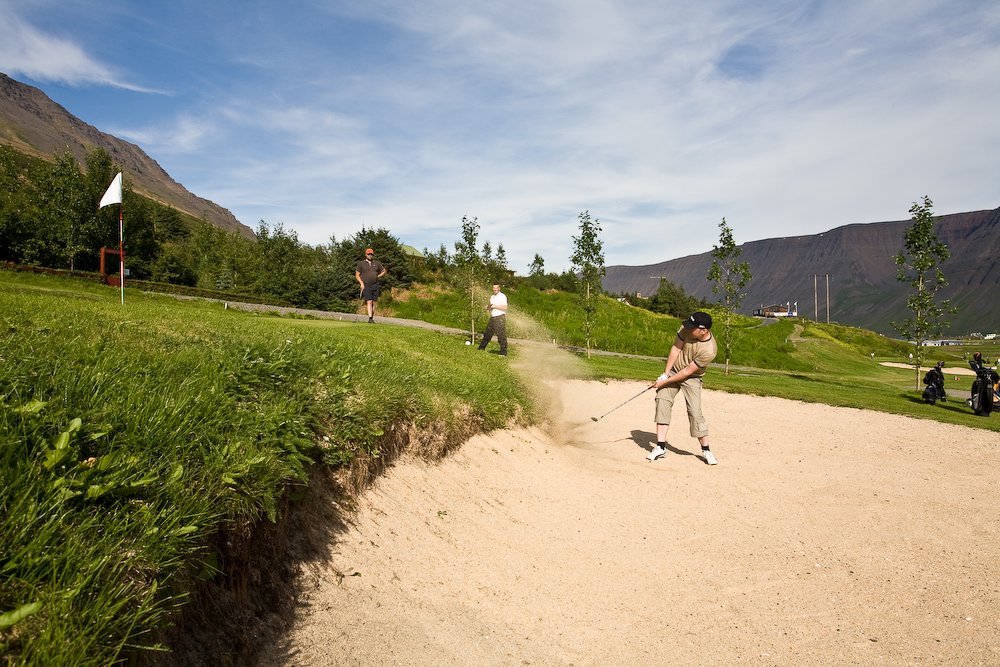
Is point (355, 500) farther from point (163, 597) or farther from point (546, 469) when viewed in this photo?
point (546, 469)

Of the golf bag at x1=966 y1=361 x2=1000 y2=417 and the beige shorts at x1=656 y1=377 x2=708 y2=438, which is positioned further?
the golf bag at x1=966 y1=361 x2=1000 y2=417

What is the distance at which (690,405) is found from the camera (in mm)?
9602

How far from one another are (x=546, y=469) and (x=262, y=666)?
558cm

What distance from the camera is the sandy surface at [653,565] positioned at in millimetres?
3932

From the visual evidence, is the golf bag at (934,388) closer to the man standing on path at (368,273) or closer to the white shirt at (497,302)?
the white shirt at (497,302)

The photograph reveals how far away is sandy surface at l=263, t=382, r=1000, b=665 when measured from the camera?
3.93m

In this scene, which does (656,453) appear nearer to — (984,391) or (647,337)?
(984,391)

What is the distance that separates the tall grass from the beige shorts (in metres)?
5.31

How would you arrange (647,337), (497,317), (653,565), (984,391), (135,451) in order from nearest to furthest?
(135,451) → (653,565) → (497,317) → (984,391) → (647,337)

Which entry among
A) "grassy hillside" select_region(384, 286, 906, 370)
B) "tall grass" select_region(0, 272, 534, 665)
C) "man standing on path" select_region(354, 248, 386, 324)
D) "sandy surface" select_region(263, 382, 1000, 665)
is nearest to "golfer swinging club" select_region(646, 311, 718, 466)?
"sandy surface" select_region(263, 382, 1000, 665)

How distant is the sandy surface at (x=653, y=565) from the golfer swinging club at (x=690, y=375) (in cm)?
48

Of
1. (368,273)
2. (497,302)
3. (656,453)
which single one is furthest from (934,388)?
(368,273)

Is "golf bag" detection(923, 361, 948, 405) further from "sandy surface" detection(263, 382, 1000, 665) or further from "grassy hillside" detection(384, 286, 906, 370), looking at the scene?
"grassy hillside" detection(384, 286, 906, 370)

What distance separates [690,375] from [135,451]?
828 cm
